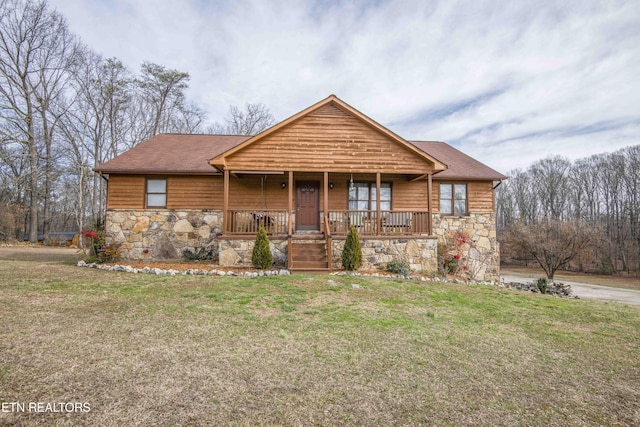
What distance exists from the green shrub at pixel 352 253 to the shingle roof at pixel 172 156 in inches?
236

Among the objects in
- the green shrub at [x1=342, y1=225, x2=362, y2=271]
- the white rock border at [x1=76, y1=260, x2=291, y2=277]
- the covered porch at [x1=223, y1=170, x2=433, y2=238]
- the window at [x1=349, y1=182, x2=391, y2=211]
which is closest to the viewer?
the white rock border at [x1=76, y1=260, x2=291, y2=277]

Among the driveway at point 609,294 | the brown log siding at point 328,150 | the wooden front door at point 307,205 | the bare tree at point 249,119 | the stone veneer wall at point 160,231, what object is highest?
the bare tree at point 249,119

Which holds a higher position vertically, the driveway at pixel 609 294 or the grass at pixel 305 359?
the grass at pixel 305 359

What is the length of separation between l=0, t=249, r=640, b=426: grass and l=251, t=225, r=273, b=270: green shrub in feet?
9.83

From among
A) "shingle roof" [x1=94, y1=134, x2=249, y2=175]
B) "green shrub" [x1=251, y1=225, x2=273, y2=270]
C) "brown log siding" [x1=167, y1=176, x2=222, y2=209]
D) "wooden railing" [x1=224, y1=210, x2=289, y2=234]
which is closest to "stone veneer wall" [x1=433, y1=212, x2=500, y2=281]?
"wooden railing" [x1=224, y1=210, x2=289, y2=234]

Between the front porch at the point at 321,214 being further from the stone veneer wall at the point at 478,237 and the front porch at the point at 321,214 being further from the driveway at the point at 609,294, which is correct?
the driveway at the point at 609,294

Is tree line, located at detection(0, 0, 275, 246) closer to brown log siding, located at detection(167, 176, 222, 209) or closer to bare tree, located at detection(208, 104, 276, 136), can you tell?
bare tree, located at detection(208, 104, 276, 136)

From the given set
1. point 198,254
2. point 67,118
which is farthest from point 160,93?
point 198,254

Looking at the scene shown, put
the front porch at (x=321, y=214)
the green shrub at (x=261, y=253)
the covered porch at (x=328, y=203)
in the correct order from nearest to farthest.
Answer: the green shrub at (x=261, y=253) → the front porch at (x=321, y=214) → the covered porch at (x=328, y=203)

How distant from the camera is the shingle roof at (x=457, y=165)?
44.7 ft

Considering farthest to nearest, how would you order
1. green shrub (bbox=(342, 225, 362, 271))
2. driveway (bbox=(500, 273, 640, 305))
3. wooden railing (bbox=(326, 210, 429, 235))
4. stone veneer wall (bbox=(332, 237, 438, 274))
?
driveway (bbox=(500, 273, 640, 305))
wooden railing (bbox=(326, 210, 429, 235))
stone veneer wall (bbox=(332, 237, 438, 274))
green shrub (bbox=(342, 225, 362, 271))

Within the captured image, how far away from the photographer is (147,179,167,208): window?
1256 centimetres

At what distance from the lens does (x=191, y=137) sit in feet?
52.9

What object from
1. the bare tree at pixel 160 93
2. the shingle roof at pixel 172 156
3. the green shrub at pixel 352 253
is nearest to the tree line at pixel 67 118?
the bare tree at pixel 160 93
